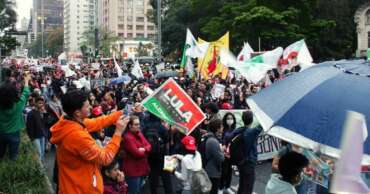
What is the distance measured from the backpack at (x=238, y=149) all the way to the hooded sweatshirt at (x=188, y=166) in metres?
0.60

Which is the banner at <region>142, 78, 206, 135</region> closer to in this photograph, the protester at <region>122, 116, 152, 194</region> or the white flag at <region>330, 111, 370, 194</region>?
the protester at <region>122, 116, 152, 194</region>

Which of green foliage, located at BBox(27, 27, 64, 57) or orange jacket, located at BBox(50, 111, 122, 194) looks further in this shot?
green foliage, located at BBox(27, 27, 64, 57)

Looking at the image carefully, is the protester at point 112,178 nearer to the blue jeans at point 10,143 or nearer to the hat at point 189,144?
the hat at point 189,144

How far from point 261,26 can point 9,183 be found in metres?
32.8

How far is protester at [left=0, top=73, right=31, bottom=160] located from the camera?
8255 millimetres

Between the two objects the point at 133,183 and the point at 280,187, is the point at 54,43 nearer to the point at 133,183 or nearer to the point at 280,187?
the point at 133,183

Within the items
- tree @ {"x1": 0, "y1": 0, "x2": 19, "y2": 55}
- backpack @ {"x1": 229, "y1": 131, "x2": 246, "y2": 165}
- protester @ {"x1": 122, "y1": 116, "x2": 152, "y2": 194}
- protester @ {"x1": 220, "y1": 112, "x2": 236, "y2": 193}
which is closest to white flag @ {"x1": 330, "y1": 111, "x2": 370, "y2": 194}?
protester @ {"x1": 122, "y1": 116, "x2": 152, "y2": 194}

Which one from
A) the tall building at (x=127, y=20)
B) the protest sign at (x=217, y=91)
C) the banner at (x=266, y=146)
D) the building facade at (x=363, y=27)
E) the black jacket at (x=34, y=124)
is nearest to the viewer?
the black jacket at (x=34, y=124)

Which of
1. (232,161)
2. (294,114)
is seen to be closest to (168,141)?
(232,161)

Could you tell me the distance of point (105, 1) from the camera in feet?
578

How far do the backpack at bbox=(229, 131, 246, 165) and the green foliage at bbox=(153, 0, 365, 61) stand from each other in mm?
30338

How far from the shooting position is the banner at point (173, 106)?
683 cm

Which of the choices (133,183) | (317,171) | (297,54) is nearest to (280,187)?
(317,171)

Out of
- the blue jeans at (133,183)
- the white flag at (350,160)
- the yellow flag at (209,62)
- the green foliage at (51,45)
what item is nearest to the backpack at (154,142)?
the blue jeans at (133,183)
